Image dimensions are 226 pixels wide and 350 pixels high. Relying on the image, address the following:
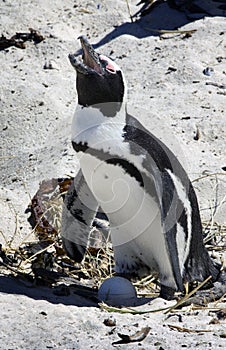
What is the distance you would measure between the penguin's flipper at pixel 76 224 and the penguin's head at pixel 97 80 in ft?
1.43

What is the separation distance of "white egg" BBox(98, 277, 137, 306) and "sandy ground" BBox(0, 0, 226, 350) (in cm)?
6

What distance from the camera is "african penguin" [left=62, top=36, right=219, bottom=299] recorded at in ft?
8.36

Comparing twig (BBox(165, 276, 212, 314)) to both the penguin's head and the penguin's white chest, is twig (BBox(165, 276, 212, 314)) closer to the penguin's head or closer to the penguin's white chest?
the penguin's white chest

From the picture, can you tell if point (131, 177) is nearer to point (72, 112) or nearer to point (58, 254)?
point (58, 254)

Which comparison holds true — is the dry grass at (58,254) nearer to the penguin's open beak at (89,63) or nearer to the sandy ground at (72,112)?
the sandy ground at (72,112)

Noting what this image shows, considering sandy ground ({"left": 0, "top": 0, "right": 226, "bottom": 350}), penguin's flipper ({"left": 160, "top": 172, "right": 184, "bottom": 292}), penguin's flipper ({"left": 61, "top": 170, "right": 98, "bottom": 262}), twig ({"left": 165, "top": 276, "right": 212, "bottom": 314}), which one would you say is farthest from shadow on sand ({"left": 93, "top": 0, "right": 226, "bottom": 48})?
twig ({"left": 165, "top": 276, "right": 212, "bottom": 314})

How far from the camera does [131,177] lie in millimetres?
2570

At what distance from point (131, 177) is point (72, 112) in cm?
161

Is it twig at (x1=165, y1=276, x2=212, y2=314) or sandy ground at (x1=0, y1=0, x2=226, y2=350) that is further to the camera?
twig at (x1=165, y1=276, x2=212, y2=314)

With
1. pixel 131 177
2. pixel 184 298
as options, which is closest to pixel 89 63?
pixel 131 177

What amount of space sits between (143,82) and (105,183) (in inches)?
73.0

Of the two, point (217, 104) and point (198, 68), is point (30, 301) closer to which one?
point (217, 104)

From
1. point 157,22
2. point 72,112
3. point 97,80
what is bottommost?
point 72,112

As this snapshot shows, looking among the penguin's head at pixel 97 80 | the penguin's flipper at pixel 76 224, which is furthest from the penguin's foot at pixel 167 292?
the penguin's head at pixel 97 80
